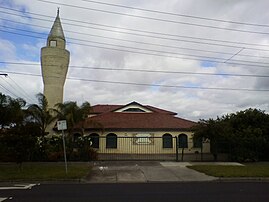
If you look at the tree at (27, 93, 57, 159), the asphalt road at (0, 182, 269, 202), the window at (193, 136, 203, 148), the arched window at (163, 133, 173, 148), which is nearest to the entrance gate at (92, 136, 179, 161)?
the arched window at (163, 133, 173, 148)

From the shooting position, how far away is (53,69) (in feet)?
134

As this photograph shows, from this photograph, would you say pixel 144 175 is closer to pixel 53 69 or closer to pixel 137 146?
pixel 137 146

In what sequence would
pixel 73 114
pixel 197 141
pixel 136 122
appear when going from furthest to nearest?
pixel 136 122, pixel 73 114, pixel 197 141

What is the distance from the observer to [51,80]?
134 ft

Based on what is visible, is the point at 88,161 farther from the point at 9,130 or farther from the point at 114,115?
the point at 114,115

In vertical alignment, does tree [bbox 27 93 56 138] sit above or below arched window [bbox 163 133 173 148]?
above

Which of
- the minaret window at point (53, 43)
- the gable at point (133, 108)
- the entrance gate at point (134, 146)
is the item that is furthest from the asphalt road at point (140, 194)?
the minaret window at point (53, 43)

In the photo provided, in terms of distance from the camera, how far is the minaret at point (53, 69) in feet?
134

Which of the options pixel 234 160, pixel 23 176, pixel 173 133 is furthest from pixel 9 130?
pixel 173 133

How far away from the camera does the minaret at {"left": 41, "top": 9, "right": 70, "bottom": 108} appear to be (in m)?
40.8

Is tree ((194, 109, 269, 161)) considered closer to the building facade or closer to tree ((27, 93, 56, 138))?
the building facade

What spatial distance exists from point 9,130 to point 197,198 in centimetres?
1158

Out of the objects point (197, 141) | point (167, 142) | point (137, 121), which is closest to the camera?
point (197, 141)

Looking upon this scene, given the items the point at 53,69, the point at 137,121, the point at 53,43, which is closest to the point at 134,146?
the point at 137,121
